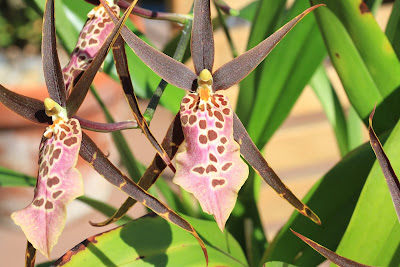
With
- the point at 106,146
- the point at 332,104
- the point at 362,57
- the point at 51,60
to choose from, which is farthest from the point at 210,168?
the point at 106,146

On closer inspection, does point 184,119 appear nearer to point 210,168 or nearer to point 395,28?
point 210,168

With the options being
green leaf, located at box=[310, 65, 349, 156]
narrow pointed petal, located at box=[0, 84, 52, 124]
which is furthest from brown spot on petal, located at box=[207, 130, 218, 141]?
green leaf, located at box=[310, 65, 349, 156]

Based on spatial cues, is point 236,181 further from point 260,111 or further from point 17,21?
point 17,21

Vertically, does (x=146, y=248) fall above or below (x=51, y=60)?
below

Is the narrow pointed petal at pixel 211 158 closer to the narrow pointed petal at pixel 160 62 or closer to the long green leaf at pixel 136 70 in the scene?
the narrow pointed petal at pixel 160 62

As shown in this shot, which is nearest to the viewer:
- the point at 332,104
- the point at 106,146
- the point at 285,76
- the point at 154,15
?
the point at 154,15

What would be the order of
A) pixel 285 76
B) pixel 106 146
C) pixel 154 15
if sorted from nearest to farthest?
pixel 154 15 → pixel 285 76 → pixel 106 146

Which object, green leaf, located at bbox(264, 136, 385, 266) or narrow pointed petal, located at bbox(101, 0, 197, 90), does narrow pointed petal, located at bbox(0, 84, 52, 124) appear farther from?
green leaf, located at bbox(264, 136, 385, 266)

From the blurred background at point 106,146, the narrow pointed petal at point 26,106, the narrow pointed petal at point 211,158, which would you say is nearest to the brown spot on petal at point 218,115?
the narrow pointed petal at point 211,158
